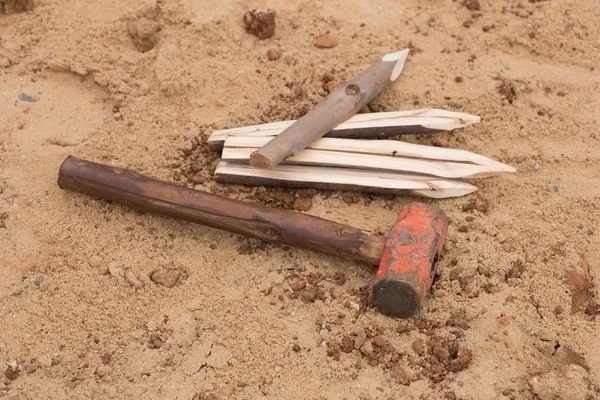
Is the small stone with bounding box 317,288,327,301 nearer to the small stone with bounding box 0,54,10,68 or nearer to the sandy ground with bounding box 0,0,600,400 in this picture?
the sandy ground with bounding box 0,0,600,400

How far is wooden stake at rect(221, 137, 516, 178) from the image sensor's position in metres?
4.34

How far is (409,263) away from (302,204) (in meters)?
0.97

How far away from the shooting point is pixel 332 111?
4.56 meters

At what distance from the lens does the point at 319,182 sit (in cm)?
439

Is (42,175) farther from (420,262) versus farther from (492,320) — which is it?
(492,320)

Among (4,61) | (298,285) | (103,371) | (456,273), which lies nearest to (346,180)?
(298,285)

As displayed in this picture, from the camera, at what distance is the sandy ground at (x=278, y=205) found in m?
3.72

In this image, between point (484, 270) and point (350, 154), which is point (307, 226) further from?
point (484, 270)

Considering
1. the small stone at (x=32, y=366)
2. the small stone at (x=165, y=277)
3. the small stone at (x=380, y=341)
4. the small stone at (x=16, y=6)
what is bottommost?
the small stone at (x=380, y=341)

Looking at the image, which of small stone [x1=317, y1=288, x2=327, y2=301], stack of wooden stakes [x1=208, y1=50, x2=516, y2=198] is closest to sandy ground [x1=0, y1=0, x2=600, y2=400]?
small stone [x1=317, y1=288, x2=327, y2=301]

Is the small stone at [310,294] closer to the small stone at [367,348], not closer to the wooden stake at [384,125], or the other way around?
the small stone at [367,348]

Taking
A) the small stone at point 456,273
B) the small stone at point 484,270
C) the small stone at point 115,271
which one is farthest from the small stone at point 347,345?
the small stone at point 115,271

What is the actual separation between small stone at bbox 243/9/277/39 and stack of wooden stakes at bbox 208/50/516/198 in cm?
99

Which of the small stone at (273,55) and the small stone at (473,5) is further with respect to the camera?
the small stone at (473,5)
